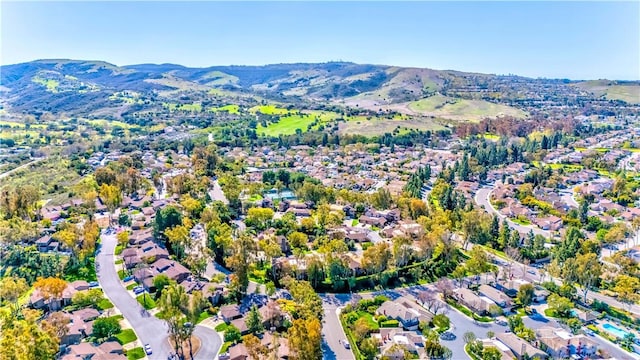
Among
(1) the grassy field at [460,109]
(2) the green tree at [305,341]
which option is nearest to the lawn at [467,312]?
(2) the green tree at [305,341]

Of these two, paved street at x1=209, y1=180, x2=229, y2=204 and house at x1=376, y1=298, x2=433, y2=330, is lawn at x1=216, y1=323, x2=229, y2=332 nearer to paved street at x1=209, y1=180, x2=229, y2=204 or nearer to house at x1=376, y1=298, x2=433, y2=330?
house at x1=376, y1=298, x2=433, y2=330

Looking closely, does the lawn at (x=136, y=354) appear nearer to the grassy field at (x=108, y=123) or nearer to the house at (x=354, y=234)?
the house at (x=354, y=234)

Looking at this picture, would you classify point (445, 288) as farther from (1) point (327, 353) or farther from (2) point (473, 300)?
(1) point (327, 353)

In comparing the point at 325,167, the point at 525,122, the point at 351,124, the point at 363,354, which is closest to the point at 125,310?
the point at 363,354

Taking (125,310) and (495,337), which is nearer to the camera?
(495,337)

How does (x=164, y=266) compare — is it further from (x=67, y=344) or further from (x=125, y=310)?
(x=67, y=344)

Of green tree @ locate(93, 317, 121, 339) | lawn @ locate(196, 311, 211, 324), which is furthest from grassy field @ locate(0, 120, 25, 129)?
lawn @ locate(196, 311, 211, 324)
